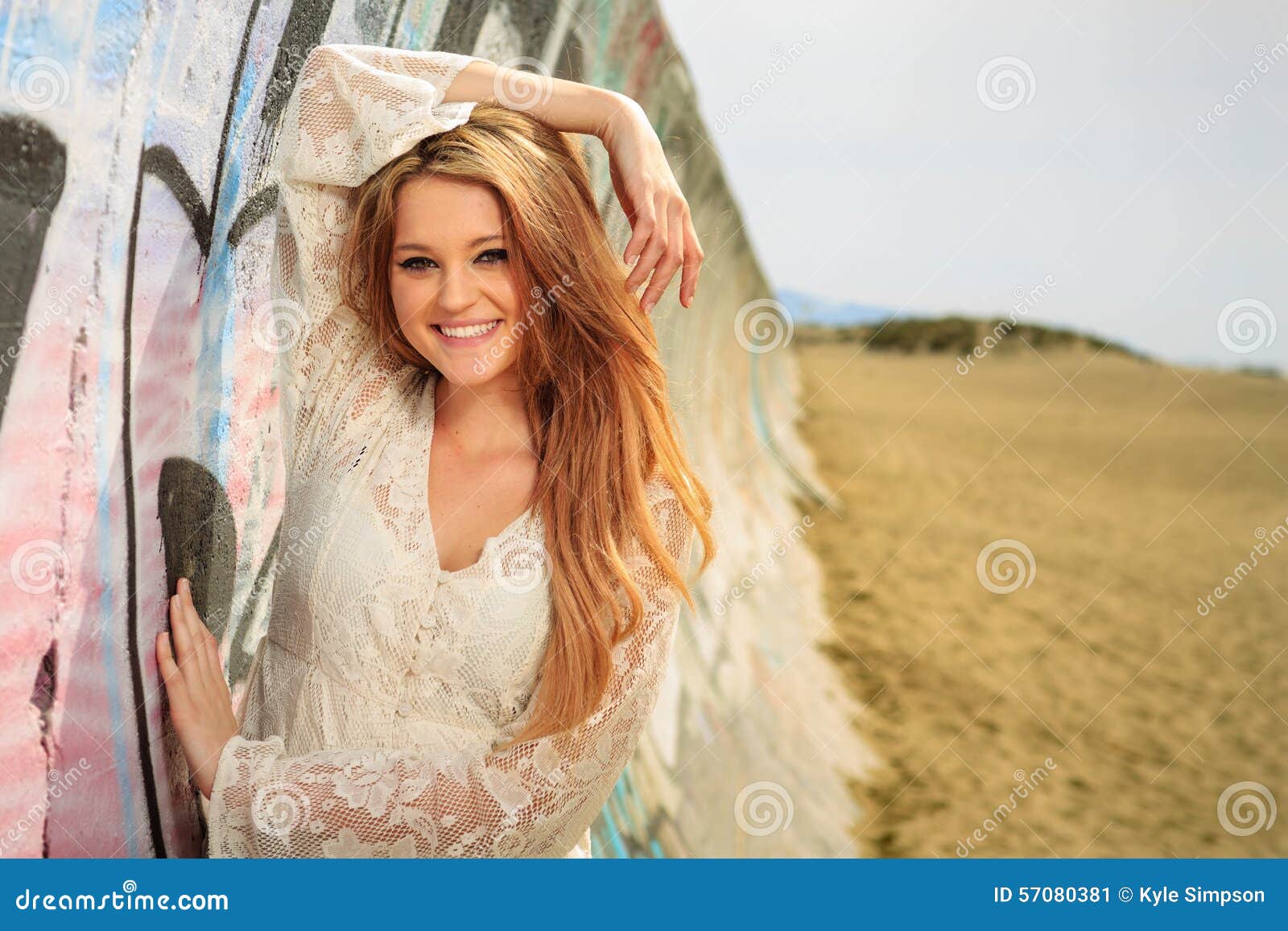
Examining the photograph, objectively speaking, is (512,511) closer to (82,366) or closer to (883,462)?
(82,366)

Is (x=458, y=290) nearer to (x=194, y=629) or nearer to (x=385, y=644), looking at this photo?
(x=385, y=644)

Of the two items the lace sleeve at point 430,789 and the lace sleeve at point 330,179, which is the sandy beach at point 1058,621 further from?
the lace sleeve at point 330,179

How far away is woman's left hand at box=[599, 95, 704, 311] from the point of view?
1.95m

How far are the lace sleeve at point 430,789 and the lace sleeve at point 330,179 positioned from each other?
1.86 feet

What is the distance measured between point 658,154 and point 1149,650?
6915 millimetres

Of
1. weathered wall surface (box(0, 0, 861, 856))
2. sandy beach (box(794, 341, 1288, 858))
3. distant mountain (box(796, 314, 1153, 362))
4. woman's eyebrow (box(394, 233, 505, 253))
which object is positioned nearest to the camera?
weathered wall surface (box(0, 0, 861, 856))

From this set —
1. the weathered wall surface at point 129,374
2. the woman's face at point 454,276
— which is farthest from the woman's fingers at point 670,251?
the weathered wall surface at point 129,374

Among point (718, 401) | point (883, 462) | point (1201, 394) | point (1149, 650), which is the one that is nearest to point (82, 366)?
point (718, 401)

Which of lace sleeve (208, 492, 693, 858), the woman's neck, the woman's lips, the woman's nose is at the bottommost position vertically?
lace sleeve (208, 492, 693, 858)

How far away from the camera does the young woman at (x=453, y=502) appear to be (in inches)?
75.0

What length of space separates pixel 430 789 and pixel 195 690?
18.6 inches

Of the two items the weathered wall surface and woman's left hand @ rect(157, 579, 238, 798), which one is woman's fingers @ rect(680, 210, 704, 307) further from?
woman's left hand @ rect(157, 579, 238, 798)

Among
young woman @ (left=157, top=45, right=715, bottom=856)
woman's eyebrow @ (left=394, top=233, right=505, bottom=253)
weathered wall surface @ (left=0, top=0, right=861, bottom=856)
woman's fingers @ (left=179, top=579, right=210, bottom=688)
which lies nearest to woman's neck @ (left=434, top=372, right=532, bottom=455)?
young woman @ (left=157, top=45, right=715, bottom=856)

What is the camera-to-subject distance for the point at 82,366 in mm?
1744
